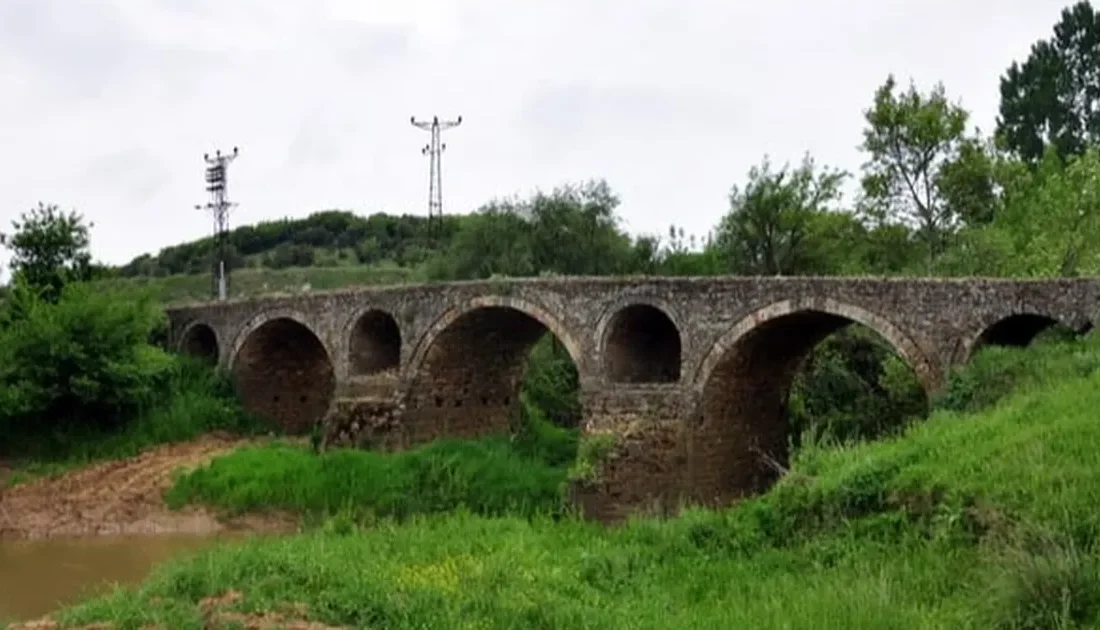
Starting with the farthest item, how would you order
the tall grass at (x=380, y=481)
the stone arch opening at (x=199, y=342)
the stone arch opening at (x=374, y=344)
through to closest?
1. the stone arch opening at (x=199, y=342)
2. the stone arch opening at (x=374, y=344)
3. the tall grass at (x=380, y=481)

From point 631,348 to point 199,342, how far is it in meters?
15.3

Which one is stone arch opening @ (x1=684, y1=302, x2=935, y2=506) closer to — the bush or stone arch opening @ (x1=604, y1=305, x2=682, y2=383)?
stone arch opening @ (x1=604, y1=305, x2=682, y2=383)

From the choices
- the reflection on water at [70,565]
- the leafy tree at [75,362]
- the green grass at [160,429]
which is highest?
Result: the leafy tree at [75,362]

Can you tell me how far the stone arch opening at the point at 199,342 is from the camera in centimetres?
3328

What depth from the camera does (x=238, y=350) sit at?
31.2 metres

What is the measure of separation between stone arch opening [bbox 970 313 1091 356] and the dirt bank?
12.8m

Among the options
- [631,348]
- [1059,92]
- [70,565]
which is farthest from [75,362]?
[1059,92]

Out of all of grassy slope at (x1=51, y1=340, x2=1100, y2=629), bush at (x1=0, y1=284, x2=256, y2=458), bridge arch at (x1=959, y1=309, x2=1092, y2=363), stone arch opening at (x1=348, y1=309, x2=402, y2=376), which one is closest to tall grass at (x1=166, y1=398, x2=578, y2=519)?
stone arch opening at (x1=348, y1=309, x2=402, y2=376)

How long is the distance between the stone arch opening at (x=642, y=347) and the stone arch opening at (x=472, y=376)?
269 cm

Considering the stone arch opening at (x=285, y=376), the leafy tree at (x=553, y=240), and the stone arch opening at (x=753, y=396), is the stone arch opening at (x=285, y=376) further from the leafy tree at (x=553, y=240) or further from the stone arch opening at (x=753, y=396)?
the stone arch opening at (x=753, y=396)

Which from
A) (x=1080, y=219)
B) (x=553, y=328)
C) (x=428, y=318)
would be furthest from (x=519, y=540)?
(x=1080, y=219)

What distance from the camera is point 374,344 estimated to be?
93.2ft

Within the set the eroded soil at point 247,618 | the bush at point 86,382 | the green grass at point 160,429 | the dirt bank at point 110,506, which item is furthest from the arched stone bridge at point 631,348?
the eroded soil at point 247,618

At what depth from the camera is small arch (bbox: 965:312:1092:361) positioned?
1789 centimetres
